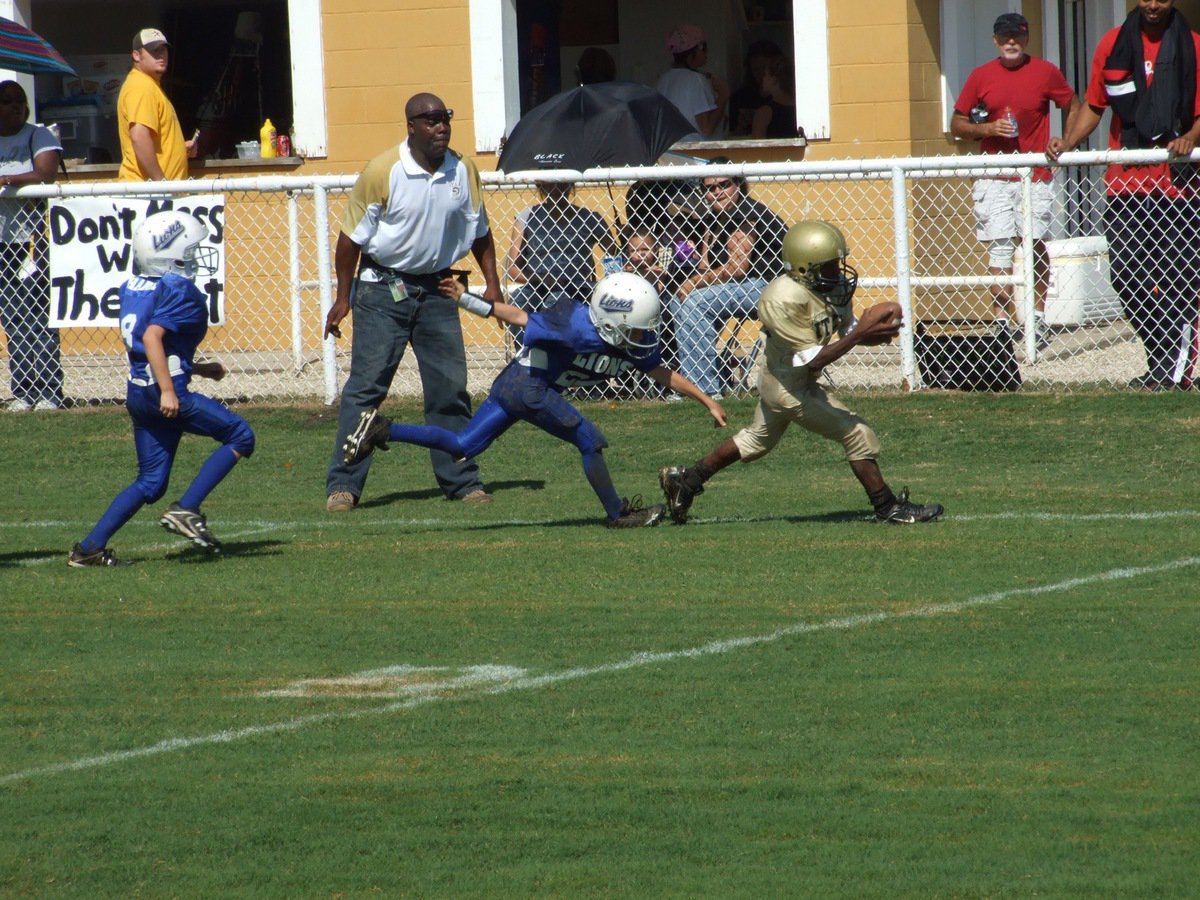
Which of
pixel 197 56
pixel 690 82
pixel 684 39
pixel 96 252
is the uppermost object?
pixel 197 56

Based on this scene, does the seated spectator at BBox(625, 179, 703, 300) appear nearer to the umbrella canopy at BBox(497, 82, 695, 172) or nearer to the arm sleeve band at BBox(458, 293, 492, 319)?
the umbrella canopy at BBox(497, 82, 695, 172)

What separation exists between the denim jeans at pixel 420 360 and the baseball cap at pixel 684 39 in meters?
6.75

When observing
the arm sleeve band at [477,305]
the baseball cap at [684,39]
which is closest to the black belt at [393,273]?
the arm sleeve band at [477,305]

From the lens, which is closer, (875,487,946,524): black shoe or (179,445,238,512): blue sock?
(179,445,238,512): blue sock

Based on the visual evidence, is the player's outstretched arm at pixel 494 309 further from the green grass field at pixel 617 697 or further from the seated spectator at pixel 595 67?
the seated spectator at pixel 595 67

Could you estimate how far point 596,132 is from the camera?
14875 millimetres

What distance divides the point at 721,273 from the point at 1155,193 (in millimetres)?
2895

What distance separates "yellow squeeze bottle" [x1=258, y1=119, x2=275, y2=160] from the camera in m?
17.5

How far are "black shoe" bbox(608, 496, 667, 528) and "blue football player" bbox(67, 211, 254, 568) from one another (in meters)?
1.81

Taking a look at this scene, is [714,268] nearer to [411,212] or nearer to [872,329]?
[411,212]

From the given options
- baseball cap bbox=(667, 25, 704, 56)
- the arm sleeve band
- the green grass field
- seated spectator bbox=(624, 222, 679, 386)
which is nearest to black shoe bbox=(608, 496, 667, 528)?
the green grass field

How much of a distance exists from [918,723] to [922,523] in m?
3.49

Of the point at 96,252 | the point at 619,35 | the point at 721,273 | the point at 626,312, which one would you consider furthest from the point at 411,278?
the point at 619,35

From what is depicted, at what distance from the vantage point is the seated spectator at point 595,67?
1783 cm
